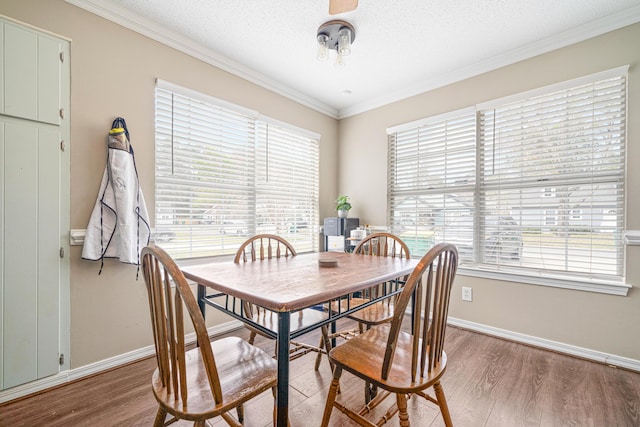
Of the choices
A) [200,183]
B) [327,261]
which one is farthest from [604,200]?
[200,183]

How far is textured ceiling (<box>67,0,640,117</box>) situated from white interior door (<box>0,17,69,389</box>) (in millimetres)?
553

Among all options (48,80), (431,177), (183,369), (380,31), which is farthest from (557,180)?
(48,80)

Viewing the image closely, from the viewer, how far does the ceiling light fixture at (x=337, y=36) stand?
2.16 meters

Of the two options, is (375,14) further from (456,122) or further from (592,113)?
(592,113)

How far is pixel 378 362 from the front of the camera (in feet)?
3.97

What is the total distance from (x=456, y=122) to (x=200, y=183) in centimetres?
261

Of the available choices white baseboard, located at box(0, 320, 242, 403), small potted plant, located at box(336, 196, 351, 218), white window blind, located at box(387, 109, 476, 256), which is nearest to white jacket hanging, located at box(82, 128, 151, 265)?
white baseboard, located at box(0, 320, 242, 403)

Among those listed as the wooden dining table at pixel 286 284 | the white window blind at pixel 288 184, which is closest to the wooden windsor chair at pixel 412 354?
the wooden dining table at pixel 286 284

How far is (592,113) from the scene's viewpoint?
223cm

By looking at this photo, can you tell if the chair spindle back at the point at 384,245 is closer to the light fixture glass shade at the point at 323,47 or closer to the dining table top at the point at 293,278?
the dining table top at the point at 293,278

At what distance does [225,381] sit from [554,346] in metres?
2.63

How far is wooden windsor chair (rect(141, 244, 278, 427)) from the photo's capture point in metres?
0.88

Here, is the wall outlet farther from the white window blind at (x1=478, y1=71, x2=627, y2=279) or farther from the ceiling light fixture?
the ceiling light fixture

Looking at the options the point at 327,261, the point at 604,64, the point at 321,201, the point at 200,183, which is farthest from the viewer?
the point at 321,201
